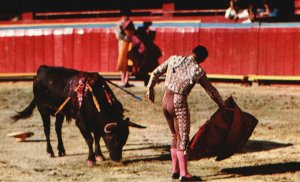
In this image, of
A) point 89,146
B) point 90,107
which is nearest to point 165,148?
point 89,146

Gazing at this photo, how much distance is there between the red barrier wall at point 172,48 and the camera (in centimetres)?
1830

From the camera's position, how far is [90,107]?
422 inches

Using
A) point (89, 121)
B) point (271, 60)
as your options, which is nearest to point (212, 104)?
point (271, 60)

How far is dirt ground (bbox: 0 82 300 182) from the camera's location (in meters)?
9.93

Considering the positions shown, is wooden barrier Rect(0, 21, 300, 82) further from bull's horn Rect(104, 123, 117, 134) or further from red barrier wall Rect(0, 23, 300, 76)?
bull's horn Rect(104, 123, 117, 134)

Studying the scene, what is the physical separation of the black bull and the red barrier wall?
785 centimetres

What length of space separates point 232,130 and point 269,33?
882cm

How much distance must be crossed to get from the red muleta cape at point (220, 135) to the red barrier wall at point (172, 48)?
330 inches

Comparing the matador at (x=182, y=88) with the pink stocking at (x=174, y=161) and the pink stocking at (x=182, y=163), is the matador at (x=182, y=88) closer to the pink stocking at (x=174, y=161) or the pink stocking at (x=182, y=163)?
the pink stocking at (x=182, y=163)

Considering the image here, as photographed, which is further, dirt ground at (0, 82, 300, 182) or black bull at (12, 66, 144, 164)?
black bull at (12, 66, 144, 164)

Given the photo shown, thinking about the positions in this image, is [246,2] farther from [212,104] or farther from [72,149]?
[72,149]

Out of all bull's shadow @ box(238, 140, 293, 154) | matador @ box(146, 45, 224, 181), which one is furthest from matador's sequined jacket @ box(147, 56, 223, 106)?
bull's shadow @ box(238, 140, 293, 154)

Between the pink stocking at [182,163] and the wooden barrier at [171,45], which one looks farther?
the wooden barrier at [171,45]

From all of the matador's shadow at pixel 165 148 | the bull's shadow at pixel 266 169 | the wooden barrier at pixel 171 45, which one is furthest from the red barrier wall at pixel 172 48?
the bull's shadow at pixel 266 169
